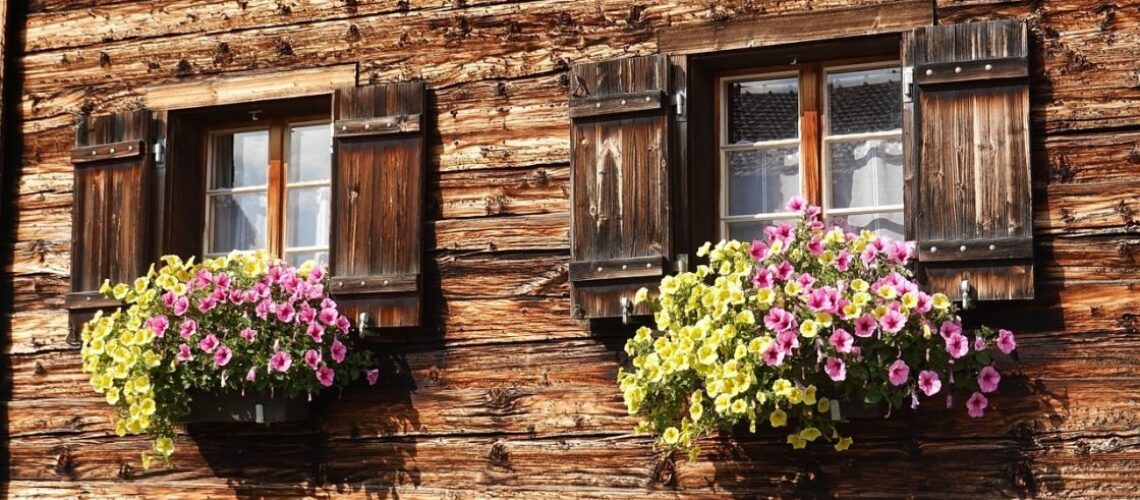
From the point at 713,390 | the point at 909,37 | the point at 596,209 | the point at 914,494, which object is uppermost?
the point at 909,37

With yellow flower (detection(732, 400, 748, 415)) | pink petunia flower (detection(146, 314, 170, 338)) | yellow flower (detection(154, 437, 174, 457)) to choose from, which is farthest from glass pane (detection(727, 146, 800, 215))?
yellow flower (detection(154, 437, 174, 457))

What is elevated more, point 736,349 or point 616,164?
point 616,164

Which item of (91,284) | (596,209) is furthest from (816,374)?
(91,284)

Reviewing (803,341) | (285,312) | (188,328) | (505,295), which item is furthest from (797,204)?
(188,328)

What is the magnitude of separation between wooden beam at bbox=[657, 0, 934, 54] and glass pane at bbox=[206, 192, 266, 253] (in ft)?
6.39

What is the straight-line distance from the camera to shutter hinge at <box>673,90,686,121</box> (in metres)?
6.17

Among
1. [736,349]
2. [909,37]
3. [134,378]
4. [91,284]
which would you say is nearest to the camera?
[736,349]

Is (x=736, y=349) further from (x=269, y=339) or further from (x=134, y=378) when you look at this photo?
(x=134, y=378)

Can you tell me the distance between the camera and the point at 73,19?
7371 millimetres

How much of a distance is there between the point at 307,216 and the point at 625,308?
167cm

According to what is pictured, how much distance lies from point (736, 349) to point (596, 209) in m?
0.98

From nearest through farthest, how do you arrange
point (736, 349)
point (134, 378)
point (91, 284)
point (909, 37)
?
point (736, 349) → point (909, 37) → point (134, 378) → point (91, 284)

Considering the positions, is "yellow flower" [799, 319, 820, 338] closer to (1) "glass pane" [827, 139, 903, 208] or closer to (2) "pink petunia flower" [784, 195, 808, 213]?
(2) "pink petunia flower" [784, 195, 808, 213]

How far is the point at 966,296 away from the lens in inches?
221
